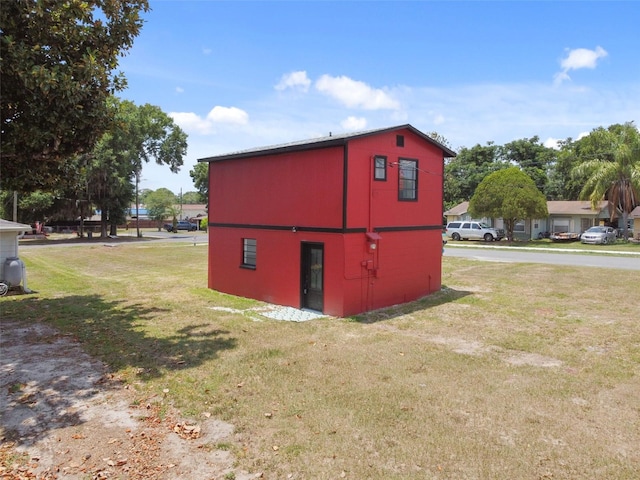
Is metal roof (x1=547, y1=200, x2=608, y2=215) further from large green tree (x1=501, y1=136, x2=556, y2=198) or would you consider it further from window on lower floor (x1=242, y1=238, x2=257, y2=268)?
window on lower floor (x1=242, y1=238, x2=257, y2=268)

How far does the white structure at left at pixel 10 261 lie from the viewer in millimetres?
13984

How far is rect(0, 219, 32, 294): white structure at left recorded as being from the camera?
13984 mm

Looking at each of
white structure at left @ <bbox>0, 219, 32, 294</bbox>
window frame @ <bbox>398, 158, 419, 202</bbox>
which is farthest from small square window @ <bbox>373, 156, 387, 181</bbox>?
white structure at left @ <bbox>0, 219, 32, 294</bbox>

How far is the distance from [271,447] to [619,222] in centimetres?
4421

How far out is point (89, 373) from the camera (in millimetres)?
6992

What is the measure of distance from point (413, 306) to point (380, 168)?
13.1 ft

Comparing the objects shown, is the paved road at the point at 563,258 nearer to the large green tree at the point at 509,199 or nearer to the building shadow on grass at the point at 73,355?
the large green tree at the point at 509,199

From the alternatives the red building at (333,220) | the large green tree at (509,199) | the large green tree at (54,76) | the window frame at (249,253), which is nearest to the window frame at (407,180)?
the red building at (333,220)

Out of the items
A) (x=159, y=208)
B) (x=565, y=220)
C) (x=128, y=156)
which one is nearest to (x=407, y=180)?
(x=565, y=220)

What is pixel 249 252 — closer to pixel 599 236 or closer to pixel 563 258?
pixel 563 258

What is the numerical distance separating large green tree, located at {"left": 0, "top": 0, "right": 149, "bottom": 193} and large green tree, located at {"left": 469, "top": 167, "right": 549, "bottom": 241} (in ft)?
99.1

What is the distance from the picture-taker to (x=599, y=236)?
109 ft

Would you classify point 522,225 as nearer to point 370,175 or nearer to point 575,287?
point 575,287

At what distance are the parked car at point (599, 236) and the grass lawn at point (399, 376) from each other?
22.2 m
